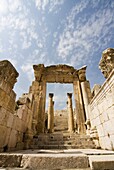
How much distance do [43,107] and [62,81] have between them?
10.2 feet

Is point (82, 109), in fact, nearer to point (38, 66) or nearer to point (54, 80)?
point (54, 80)

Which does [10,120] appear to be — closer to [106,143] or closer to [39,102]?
[106,143]

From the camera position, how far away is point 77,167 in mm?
2006

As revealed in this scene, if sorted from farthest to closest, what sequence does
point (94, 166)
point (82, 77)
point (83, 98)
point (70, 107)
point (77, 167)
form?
point (70, 107) → point (82, 77) → point (83, 98) → point (77, 167) → point (94, 166)

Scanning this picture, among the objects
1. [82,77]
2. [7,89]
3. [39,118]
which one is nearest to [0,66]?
[7,89]

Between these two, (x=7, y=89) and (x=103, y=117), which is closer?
(x=7, y=89)

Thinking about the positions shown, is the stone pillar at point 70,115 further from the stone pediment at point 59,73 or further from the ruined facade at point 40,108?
the stone pediment at point 59,73

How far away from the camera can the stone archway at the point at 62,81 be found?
8203mm

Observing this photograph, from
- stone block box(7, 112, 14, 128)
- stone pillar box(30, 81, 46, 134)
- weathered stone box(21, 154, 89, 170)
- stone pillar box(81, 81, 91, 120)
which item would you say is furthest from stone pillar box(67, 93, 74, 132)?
weathered stone box(21, 154, 89, 170)

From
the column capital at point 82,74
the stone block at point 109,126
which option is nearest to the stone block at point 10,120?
the stone block at point 109,126

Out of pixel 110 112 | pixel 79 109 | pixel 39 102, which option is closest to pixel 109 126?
pixel 110 112

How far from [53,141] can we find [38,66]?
6237mm

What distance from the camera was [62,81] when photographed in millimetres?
10172

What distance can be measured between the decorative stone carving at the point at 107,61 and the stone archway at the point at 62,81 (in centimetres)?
357
